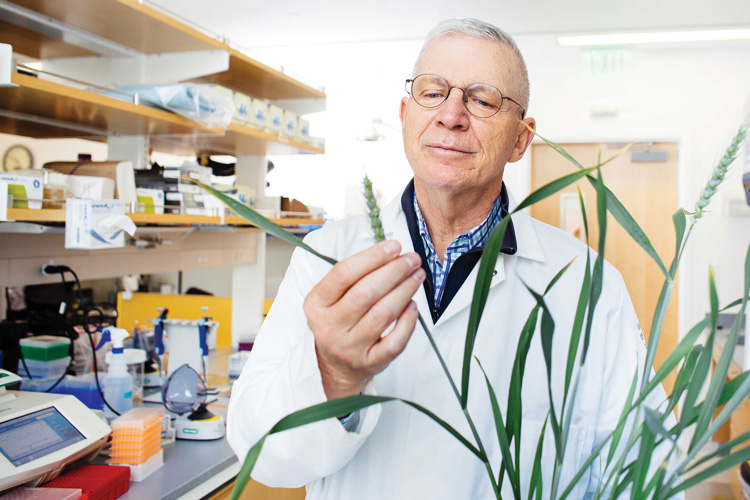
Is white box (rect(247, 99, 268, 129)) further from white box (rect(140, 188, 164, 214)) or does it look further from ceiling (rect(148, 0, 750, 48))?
ceiling (rect(148, 0, 750, 48))

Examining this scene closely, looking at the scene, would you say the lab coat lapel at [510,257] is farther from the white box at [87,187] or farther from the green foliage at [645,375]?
the white box at [87,187]

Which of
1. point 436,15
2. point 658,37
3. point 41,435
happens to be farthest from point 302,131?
point 658,37

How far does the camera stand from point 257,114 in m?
2.54

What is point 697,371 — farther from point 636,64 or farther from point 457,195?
point 636,64

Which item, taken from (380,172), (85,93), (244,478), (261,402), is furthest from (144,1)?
(380,172)

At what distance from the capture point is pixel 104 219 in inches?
65.6

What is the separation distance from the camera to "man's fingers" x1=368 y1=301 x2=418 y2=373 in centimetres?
57

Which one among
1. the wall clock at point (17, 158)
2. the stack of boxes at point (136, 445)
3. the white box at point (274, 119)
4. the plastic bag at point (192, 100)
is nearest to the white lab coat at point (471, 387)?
the stack of boxes at point (136, 445)

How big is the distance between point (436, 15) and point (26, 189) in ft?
11.2

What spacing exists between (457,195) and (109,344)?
160 cm

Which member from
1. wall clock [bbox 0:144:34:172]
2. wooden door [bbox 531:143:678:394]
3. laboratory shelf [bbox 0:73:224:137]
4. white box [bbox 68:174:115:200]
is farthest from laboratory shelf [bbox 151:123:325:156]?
wall clock [bbox 0:144:34:172]

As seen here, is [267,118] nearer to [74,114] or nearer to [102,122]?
[102,122]

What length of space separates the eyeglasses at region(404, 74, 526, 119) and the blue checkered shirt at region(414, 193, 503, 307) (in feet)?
0.68

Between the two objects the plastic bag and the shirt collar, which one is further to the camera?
the plastic bag
